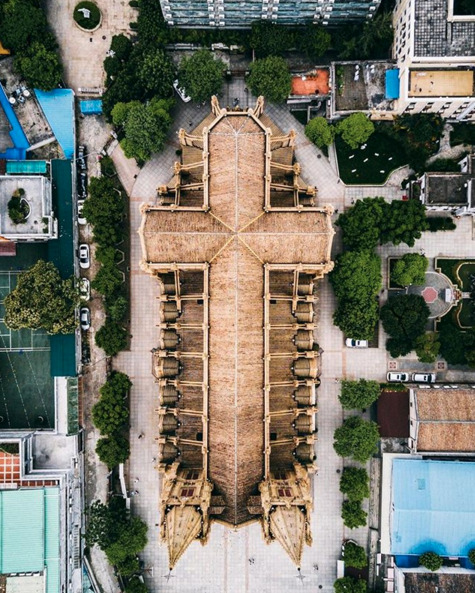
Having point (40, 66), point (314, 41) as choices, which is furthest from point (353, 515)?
point (40, 66)

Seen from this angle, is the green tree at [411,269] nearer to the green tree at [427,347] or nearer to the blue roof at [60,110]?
the green tree at [427,347]

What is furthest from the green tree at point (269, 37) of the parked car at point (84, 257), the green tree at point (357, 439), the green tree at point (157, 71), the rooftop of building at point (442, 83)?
the green tree at point (357, 439)

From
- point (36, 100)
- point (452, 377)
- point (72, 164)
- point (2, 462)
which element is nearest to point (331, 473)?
point (452, 377)

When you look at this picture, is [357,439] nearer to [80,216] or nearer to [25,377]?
[25,377]

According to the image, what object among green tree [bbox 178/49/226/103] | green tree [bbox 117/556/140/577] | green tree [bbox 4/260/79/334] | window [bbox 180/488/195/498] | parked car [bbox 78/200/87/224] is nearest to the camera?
window [bbox 180/488/195/498]

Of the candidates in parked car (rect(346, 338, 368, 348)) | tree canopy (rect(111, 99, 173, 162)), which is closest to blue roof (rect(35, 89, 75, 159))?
tree canopy (rect(111, 99, 173, 162))

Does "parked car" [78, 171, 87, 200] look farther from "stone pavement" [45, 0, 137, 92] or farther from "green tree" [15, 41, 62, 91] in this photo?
"stone pavement" [45, 0, 137, 92]
